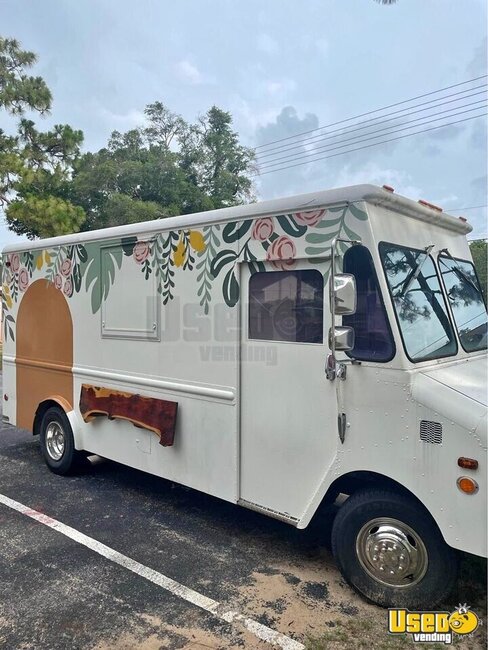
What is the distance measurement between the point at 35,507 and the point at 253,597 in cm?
248

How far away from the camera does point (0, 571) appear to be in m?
3.53

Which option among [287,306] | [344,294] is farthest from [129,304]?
[344,294]

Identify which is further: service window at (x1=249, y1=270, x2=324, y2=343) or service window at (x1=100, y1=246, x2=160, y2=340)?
service window at (x1=100, y1=246, x2=160, y2=340)

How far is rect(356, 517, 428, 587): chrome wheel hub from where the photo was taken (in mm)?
3004

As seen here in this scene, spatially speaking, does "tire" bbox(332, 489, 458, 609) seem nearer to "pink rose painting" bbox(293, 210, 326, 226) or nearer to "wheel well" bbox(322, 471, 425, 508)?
"wheel well" bbox(322, 471, 425, 508)

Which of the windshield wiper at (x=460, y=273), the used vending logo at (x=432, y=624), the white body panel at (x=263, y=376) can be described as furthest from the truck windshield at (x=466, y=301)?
the used vending logo at (x=432, y=624)

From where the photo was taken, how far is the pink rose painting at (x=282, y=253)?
3.47 meters

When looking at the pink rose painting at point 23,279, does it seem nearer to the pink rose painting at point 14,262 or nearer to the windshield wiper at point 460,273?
the pink rose painting at point 14,262

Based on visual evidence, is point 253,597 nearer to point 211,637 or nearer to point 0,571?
point 211,637

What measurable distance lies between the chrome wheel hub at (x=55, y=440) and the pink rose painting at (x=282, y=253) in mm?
3397

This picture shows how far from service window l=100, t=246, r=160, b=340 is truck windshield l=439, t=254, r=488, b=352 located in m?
2.44

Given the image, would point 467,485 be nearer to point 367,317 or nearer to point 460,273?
point 367,317

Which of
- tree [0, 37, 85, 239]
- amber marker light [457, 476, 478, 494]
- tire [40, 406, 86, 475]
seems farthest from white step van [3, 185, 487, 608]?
tree [0, 37, 85, 239]

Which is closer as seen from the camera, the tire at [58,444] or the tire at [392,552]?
the tire at [392,552]
